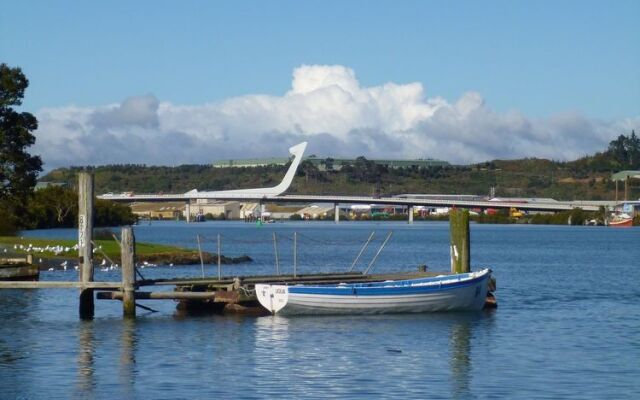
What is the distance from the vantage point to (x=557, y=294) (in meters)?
48.2

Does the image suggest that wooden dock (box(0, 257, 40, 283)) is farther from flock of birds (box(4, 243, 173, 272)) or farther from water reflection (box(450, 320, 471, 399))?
water reflection (box(450, 320, 471, 399))

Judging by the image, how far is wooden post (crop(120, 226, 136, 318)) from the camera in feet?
112

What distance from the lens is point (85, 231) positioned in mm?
35406

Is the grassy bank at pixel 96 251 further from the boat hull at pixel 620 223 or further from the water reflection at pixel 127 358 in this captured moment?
the boat hull at pixel 620 223

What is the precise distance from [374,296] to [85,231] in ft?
27.7

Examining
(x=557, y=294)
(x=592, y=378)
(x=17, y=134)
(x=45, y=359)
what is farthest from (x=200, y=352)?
(x=17, y=134)

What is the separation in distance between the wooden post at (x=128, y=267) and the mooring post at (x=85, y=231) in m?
1.21

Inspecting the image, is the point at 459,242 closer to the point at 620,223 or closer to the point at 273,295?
the point at 273,295

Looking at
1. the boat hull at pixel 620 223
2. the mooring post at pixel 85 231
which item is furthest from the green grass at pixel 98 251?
the boat hull at pixel 620 223

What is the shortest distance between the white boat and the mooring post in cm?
485

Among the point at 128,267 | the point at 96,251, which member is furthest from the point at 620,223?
the point at 128,267

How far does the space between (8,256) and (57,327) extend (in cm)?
1787

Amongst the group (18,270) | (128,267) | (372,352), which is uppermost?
(128,267)

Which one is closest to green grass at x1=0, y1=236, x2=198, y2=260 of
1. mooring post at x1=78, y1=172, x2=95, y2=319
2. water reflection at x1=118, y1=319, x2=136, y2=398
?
mooring post at x1=78, y1=172, x2=95, y2=319
